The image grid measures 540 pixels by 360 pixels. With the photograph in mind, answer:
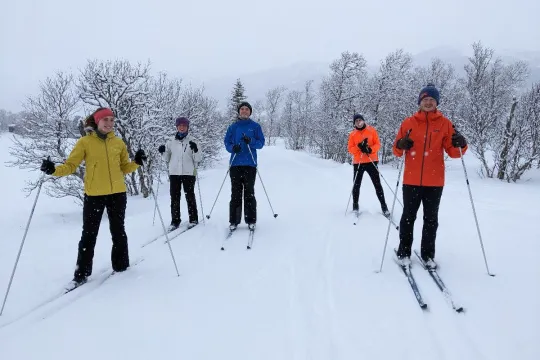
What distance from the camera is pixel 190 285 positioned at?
374cm

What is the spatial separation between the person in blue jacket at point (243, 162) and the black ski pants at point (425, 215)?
2.64m

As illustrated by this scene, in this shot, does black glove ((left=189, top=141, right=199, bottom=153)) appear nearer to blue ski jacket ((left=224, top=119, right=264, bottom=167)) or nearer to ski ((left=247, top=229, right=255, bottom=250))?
blue ski jacket ((left=224, top=119, right=264, bottom=167))

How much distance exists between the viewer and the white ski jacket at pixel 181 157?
623cm

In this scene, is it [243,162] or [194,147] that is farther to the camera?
[194,147]

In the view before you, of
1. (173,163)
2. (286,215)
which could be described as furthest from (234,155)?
(286,215)

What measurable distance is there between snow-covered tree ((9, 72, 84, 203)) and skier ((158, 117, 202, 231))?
37.5 ft

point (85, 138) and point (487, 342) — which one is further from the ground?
point (85, 138)

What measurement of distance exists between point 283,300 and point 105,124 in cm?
295

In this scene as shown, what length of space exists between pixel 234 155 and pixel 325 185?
716cm

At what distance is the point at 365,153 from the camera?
6629 millimetres

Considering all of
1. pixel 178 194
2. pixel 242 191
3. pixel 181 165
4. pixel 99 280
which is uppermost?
pixel 181 165

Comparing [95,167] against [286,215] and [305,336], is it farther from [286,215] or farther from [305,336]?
[286,215]

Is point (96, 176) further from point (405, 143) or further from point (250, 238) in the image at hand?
point (405, 143)

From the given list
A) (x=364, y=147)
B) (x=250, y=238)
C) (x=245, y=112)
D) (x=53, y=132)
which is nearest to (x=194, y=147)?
(x=245, y=112)
